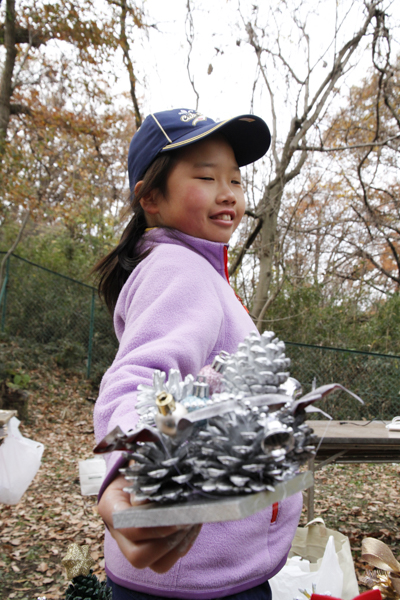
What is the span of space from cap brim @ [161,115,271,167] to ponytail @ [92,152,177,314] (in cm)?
5

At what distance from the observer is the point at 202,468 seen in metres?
0.57

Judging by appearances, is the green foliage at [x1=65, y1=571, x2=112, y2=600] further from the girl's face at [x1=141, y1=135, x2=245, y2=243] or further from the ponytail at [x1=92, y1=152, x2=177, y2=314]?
the girl's face at [x1=141, y1=135, x2=245, y2=243]

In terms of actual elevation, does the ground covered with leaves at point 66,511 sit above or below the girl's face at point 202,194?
below

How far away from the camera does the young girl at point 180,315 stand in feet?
2.51

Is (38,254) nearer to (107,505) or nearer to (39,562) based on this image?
(39,562)

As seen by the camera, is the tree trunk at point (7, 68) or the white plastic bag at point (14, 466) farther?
the tree trunk at point (7, 68)

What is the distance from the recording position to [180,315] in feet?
3.02

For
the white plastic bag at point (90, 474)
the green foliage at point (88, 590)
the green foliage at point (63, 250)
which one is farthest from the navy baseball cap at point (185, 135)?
the green foliage at point (63, 250)

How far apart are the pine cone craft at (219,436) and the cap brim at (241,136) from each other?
717 millimetres

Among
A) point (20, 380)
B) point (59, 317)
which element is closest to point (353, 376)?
point (20, 380)

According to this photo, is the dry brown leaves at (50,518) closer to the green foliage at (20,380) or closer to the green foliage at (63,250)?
the green foliage at (20,380)

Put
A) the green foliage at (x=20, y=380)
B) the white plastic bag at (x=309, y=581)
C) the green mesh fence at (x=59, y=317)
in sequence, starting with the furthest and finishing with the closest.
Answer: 1. the green mesh fence at (x=59, y=317)
2. the green foliage at (x=20, y=380)
3. the white plastic bag at (x=309, y=581)

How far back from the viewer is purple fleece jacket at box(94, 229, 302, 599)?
81cm

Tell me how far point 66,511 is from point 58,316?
5573mm
